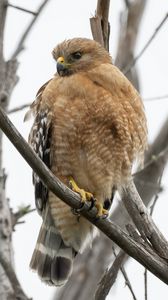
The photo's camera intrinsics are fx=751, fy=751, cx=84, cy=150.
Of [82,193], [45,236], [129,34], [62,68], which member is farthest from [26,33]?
[129,34]

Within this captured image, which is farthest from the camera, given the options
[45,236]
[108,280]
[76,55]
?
[76,55]

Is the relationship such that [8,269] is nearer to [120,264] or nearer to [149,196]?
[120,264]

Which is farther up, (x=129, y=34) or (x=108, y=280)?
(x=108, y=280)

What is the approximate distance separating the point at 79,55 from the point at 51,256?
1844 millimetres

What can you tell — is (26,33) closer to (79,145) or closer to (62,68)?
(62,68)

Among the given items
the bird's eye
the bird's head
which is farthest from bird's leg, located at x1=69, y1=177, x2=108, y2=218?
the bird's eye

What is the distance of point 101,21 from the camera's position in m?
6.57

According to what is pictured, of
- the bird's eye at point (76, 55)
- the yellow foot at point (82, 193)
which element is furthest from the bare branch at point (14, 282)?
the bird's eye at point (76, 55)

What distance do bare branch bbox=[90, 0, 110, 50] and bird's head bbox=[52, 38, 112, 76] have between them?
0.38 feet

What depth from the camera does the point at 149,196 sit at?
8.19 m

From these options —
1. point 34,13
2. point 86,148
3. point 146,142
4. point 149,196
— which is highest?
point 34,13

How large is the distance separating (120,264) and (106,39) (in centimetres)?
256

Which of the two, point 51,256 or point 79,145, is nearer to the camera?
point 79,145

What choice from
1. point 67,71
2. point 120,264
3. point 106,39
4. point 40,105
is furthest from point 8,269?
point 106,39
